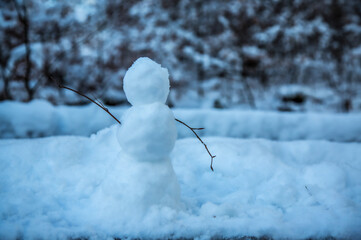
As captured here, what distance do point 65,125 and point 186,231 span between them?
1.40 meters

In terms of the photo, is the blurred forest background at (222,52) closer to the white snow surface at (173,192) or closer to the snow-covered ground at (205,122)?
the snow-covered ground at (205,122)

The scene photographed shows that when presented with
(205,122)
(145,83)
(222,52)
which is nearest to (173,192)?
(145,83)

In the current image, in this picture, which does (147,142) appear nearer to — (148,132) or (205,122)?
(148,132)

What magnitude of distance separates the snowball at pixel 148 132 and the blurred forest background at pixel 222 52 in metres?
4.22

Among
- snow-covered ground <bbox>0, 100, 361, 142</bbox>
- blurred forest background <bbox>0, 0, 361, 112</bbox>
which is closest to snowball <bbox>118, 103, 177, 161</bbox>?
snow-covered ground <bbox>0, 100, 361, 142</bbox>

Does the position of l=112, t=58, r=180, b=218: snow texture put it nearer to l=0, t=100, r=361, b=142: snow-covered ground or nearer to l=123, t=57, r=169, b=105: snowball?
l=123, t=57, r=169, b=105: snowball

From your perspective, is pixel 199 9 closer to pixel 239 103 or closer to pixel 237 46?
pixel 237 46

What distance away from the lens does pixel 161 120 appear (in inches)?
29.5

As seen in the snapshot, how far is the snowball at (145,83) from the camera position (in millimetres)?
753

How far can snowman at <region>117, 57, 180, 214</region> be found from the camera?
74 cm

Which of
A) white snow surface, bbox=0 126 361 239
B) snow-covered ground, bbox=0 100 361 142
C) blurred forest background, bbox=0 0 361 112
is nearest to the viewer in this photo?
white snow surface, bbox=0 126 361 239

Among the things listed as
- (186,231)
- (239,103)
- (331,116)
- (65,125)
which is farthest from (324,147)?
(239,103)

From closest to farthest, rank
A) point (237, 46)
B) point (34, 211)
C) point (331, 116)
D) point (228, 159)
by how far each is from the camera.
Answer: point (34, 211) < point (228, 159) < point (331, 116) < point (237, 46)

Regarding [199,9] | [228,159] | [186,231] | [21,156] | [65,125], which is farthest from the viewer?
[199,9]
